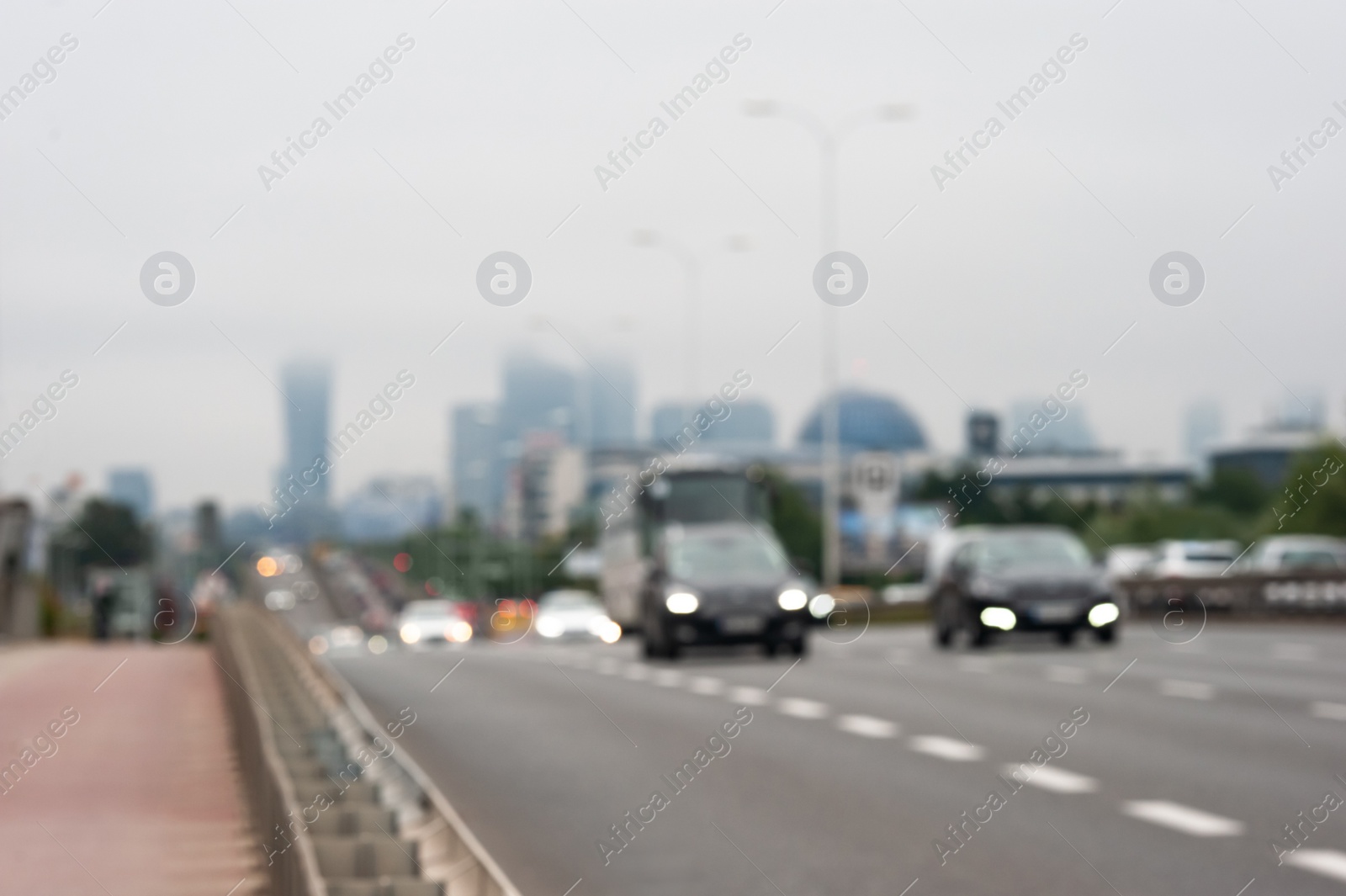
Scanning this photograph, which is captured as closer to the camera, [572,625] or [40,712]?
[40,712]

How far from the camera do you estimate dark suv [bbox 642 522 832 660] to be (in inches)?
1017

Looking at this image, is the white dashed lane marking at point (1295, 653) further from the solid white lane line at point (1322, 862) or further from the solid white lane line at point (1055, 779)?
the solid white lane line at point (1322, 862)

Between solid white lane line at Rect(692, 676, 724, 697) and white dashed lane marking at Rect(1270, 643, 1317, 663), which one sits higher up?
solid white lane line at Rect(692, 676, 724, 697)

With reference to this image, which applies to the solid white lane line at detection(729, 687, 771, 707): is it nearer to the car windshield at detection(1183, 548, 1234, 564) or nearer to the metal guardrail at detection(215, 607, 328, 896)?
the metal guardrail at detection(215, 607, 328, 896)

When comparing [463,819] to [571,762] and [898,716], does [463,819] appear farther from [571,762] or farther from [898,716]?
[898,716]

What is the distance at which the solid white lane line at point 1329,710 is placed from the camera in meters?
15.6

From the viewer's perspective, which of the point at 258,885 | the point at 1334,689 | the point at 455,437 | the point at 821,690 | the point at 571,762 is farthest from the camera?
the point at 455,437

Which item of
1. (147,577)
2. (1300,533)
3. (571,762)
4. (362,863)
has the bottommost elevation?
(1300,533)

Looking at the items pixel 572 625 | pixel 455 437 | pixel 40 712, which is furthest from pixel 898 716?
pixel 455 437

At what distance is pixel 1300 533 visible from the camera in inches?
4624

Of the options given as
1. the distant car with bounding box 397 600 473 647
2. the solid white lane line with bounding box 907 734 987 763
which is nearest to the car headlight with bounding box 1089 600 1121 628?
the solid white lane line with bounding box 907 734 987 763

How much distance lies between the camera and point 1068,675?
21.7m

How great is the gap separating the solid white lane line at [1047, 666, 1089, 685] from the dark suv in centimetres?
393

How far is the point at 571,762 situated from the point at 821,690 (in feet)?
22.5
